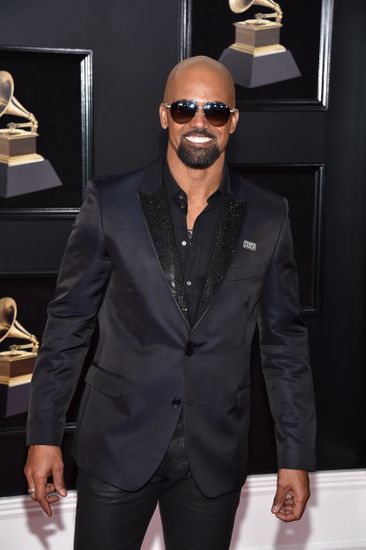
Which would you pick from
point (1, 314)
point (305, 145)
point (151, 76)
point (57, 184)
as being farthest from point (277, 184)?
point (1, 314)

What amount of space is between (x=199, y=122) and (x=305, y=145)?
139cm

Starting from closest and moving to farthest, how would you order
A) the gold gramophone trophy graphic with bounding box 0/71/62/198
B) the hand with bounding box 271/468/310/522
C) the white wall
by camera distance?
the hand with bounding box 271/468/310/522 < the gold gramophone trophy graphic with bounding box 0/71/62/198 < the white wall

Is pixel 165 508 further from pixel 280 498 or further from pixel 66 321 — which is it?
pixel 66 321

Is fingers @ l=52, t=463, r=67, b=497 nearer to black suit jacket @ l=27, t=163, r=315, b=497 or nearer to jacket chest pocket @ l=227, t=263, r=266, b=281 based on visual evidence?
black suit jacket @ l=27, t=163, r=315, b=497

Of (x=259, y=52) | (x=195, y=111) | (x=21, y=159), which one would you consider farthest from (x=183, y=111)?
(x=259, y=52)

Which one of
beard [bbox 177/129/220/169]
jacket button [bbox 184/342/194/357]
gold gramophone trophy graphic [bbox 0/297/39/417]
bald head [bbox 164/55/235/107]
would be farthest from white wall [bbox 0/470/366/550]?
bald head [bbox 164/55/235/107]

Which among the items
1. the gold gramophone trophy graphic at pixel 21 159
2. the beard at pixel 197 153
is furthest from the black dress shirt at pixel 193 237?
the gold gramophone trophy graphic at pixel 21 159

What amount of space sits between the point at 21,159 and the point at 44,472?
1443 millimetres

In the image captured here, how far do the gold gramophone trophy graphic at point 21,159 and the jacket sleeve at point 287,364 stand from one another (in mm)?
1250

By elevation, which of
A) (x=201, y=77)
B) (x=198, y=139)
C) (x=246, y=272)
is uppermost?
(x=201, y=77)

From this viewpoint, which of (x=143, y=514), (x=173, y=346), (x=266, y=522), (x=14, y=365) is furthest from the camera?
(x=266, y=522)

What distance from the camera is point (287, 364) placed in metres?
2.32

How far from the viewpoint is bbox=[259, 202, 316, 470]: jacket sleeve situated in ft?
7.57

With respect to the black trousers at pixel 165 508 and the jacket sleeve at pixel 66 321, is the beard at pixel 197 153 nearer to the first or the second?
the jacket sleeve at pixel 66 321
